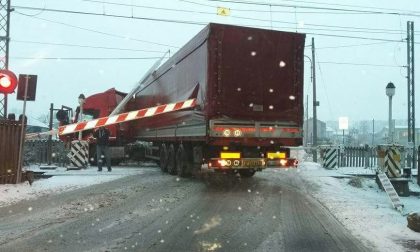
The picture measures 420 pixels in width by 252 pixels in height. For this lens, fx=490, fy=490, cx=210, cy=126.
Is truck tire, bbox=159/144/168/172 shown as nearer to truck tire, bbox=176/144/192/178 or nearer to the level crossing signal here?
truck tire, bbox=176/144/192/178

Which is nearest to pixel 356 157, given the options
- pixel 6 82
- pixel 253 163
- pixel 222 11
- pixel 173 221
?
pixel 222 11

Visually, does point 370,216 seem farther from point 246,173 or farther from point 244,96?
point 246,173

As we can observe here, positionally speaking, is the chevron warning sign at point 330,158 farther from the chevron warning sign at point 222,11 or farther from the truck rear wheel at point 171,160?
the truck rear wheel at point 171,160

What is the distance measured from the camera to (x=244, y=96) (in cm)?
1164

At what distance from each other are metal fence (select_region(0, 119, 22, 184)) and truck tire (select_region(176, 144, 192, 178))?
4557mm

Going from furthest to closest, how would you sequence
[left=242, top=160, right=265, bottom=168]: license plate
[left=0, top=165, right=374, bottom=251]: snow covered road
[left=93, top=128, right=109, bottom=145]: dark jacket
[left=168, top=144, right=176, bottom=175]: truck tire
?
[left=93, top=128, right=109, bottom=145]: dark jacket
[left=168, top=144, right=176, bottom=175]: truck tire
[left=242, top=160, right=265, bottom=168]: license plate
[left=0, top=165, right=374, bottom=251]: snow covered road

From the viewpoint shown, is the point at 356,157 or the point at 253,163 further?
the point at 356,157

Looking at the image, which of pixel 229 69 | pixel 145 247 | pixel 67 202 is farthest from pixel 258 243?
pixel 229 69

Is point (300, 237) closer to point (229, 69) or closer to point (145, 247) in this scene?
point (145, 247)

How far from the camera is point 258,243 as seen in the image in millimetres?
6395

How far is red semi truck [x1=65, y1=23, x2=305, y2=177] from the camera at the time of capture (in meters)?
11.4

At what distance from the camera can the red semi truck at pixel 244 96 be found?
1138 cm

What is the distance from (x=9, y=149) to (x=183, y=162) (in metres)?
4.87

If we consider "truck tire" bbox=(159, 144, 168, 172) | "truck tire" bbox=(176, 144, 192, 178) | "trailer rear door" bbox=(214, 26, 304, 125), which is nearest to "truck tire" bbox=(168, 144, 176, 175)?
"truck tire" bbox=(159, 144, 168, 172)
